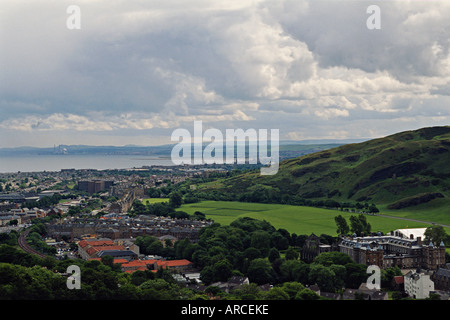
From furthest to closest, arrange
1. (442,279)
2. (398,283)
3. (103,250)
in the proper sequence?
(103,250) < (442,279) < (398,283)

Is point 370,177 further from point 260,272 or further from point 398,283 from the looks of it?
point 260,272

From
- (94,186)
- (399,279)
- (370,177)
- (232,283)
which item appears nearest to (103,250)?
(232,283)

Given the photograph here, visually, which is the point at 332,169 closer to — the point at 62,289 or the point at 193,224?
the point at 193,224

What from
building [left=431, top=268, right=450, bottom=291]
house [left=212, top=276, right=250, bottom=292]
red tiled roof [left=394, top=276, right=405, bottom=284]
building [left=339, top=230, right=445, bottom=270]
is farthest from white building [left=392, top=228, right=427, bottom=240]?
house [left=212, top=276, right=250, bottom=292]

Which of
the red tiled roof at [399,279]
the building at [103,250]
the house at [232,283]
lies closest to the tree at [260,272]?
the house at [232,283]

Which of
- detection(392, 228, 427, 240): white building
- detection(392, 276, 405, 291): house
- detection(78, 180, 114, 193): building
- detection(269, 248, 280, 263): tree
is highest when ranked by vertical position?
detection(78, 180, 114, 193): building

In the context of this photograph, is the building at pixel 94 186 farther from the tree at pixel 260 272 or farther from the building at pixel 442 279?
the building at pixel 442 279

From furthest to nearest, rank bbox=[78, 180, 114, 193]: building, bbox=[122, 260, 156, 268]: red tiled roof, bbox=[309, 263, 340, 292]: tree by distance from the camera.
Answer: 1. bbox=[78, 180, 114, 193]: building
2. bbox=[122, 260, 156, 268]: red tiled roof
3. bbox=[309, 263, 340, 292]: tree

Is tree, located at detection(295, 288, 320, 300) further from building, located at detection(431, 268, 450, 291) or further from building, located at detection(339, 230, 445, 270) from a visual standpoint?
building, located at detection(339, 230, 445, 270)
